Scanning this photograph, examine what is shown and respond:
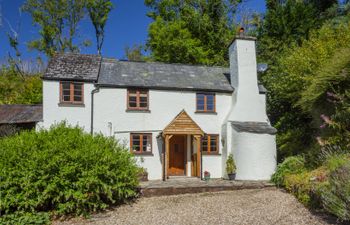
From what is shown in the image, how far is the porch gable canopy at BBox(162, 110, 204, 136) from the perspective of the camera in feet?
50.2

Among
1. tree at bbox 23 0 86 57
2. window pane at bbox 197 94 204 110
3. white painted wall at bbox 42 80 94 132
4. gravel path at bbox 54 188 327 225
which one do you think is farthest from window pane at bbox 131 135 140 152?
tree at bbox 23 0 86 57

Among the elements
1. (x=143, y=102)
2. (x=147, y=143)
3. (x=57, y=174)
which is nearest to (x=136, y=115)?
(x=143, y=102)

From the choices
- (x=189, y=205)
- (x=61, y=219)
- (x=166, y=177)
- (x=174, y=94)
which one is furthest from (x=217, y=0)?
(x=61, y=219)

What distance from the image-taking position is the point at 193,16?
29.9 metres

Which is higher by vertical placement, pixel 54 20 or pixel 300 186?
pixel 54 20

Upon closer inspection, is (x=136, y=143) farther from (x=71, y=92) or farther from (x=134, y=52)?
(x=134, y=52)

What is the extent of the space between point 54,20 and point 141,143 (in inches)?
982

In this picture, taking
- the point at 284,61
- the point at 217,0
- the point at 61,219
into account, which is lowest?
the point at 61,219

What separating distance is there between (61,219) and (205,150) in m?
9.57

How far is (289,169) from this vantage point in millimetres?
12445

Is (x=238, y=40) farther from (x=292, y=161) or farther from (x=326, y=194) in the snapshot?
(x=326, y=194)

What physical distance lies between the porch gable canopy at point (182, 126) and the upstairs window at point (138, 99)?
1934 mm

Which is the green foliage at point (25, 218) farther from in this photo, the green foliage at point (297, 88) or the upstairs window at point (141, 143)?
the green foliage at point (297, 88)

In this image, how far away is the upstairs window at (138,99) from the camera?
16094 millimetres
